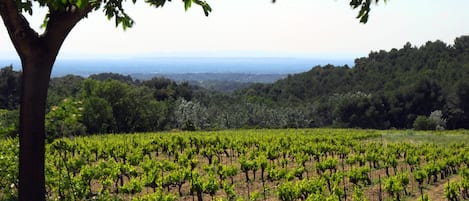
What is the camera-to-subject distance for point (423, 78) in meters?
62.8

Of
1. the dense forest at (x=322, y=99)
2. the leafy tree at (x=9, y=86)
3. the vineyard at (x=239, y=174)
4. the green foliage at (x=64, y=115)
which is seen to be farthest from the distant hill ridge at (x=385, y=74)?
the green foliage at (x=64, y=115)

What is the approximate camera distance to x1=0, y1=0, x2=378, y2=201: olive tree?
4.85m

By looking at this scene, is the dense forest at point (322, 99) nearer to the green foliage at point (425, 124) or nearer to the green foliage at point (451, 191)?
the green foliage at point (425, 124)

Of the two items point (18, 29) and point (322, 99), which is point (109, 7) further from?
point (322, 99)

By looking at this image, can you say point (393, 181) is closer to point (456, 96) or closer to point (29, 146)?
point (29, 146)

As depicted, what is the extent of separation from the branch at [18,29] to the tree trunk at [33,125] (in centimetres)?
15

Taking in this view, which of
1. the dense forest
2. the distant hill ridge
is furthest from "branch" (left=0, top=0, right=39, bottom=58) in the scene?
the distant hill ridge

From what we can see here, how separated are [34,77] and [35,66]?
113mm

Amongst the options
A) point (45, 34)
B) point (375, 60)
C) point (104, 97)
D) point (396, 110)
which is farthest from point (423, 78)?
point (45, 34)

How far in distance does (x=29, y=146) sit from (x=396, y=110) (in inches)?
2420

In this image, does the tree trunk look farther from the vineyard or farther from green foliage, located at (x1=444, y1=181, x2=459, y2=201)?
green foliage, located at (x1=444, y1=181, x2=459, y2=201)

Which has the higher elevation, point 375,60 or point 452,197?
point 375,60

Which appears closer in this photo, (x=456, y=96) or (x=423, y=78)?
(x=456, y=96)

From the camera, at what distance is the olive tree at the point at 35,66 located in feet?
15.9
